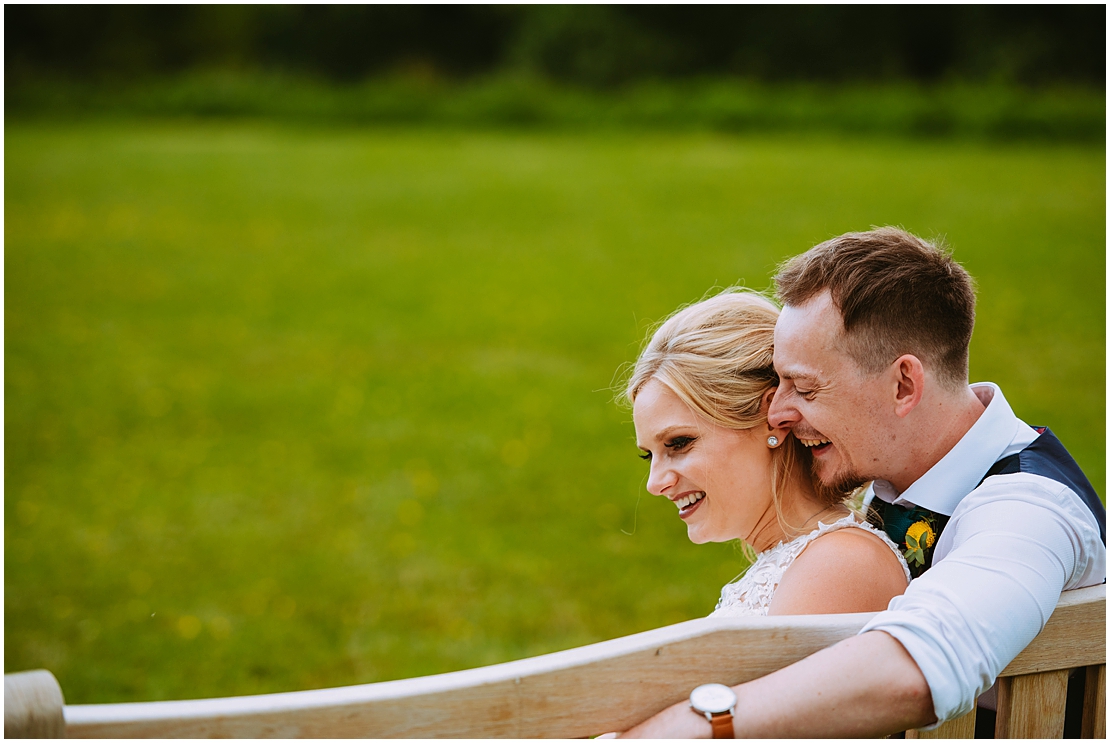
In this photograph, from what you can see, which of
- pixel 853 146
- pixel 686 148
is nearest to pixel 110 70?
pixel 686 148

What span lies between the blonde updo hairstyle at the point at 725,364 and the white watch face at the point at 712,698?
68 cm

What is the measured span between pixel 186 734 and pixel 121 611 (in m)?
4.41

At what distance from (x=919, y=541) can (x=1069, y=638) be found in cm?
37

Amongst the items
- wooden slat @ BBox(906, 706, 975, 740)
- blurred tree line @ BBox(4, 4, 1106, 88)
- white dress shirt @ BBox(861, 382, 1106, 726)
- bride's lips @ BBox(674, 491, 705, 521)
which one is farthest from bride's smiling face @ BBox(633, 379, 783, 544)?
blurred tree line @ BBox(4, 4, 1106, 88)

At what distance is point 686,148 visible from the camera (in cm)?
1947

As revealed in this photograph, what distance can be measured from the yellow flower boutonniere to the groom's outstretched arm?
578mm

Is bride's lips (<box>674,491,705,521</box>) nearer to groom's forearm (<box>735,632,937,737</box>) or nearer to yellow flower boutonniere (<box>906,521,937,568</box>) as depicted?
yellow flower boutonniere (<box>906,521,937,568</box>)

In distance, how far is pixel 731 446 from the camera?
1.91m

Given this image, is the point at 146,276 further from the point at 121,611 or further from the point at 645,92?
the point at 645,92

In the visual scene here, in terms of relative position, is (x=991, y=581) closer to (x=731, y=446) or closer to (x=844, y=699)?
(x=844, y=699)

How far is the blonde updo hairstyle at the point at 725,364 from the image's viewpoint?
1.88 meters

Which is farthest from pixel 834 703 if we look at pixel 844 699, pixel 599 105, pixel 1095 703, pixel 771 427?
pixel 599 105

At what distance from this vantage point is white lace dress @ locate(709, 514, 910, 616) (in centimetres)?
179

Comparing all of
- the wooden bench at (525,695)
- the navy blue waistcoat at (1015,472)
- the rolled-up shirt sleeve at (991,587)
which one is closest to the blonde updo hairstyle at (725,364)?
the navy blue waistcoat at (1015,472)
